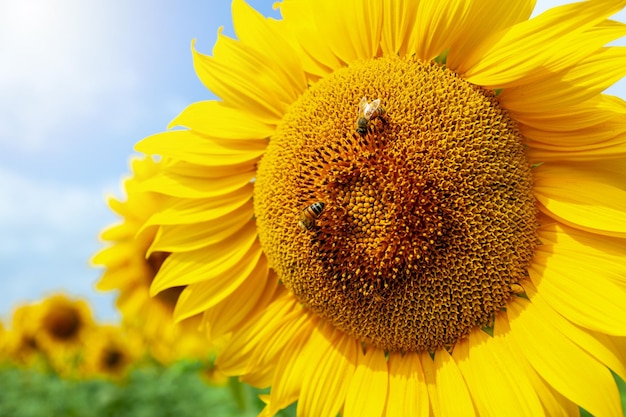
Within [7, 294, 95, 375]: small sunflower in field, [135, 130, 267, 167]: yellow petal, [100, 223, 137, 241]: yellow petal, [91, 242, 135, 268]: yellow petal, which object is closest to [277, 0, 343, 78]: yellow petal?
[135, 130, 267, 167]: yellow petal

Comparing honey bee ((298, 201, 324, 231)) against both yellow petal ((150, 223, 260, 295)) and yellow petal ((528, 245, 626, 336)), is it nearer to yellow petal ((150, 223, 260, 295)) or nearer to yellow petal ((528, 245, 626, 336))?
yellow petal ((150, 223, 260, 295))

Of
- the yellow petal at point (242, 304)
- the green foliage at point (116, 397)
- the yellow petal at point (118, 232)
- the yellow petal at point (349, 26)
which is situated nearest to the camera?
the yellow petal at point (349, 26)

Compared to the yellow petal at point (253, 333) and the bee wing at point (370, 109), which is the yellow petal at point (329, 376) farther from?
the bee wing at point (370, 109)

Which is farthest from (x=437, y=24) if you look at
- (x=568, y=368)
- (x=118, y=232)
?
(x=118, y=232)

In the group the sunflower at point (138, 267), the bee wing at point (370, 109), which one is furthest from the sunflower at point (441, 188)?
the sunflower at point (138, 267)

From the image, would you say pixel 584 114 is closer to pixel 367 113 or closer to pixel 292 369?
pixel 367 113

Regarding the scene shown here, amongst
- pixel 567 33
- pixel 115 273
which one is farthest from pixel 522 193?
pixel 115 273

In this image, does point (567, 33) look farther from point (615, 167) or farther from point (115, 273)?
point (115, 273)
